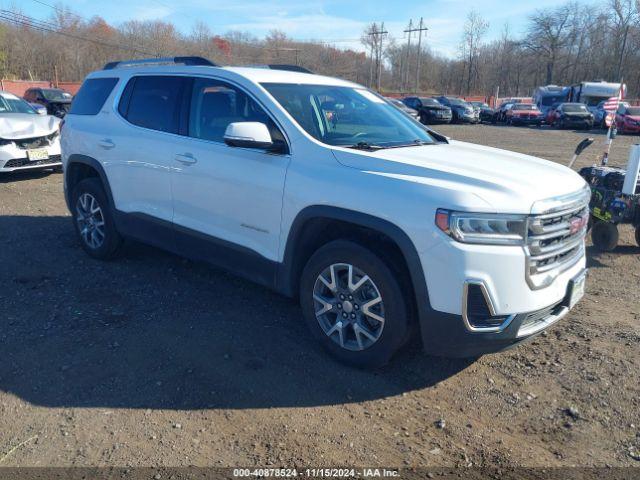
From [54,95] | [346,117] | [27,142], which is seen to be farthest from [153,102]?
[54,95]

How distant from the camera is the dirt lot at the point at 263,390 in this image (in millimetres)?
2875

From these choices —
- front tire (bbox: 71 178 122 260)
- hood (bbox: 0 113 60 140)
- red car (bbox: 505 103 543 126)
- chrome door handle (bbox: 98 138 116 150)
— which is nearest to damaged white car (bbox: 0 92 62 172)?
hood (bbox: 0 113 60 140)

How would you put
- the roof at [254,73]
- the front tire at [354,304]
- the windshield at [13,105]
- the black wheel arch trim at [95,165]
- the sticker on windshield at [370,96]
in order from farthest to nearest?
1. the windshield at [13,105]
2. the black wheel arch trim at [95,165]
3. the sticker on windshield at [370,96]
4. the roof at [254,73]
5. the front tire at [354,304]

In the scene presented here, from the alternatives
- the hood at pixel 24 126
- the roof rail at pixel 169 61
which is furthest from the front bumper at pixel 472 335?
the hood at pixel 24 126

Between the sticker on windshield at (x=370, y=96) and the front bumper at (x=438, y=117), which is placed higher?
the sticker on windshield at (x=370, y=96)

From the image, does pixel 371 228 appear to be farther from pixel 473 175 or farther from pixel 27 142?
pixel 27 142

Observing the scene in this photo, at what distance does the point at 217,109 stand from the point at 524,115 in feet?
111

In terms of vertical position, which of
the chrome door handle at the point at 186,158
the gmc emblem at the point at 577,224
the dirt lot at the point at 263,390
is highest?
the chrome door handle at the point at 186,158

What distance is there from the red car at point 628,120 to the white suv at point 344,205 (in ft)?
86.7

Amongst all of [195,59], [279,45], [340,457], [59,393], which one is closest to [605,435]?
[340,457]

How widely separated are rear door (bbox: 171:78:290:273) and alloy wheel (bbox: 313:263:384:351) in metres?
0.51

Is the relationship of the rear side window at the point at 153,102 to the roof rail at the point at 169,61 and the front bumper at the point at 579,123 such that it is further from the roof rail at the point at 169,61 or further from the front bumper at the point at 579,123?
the front bumper at the point at 579,123

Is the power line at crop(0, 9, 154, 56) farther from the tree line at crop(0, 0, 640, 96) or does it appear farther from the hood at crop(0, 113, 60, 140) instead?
the hood at crop(0, 113, 60, 140)

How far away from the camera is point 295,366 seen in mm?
3688
